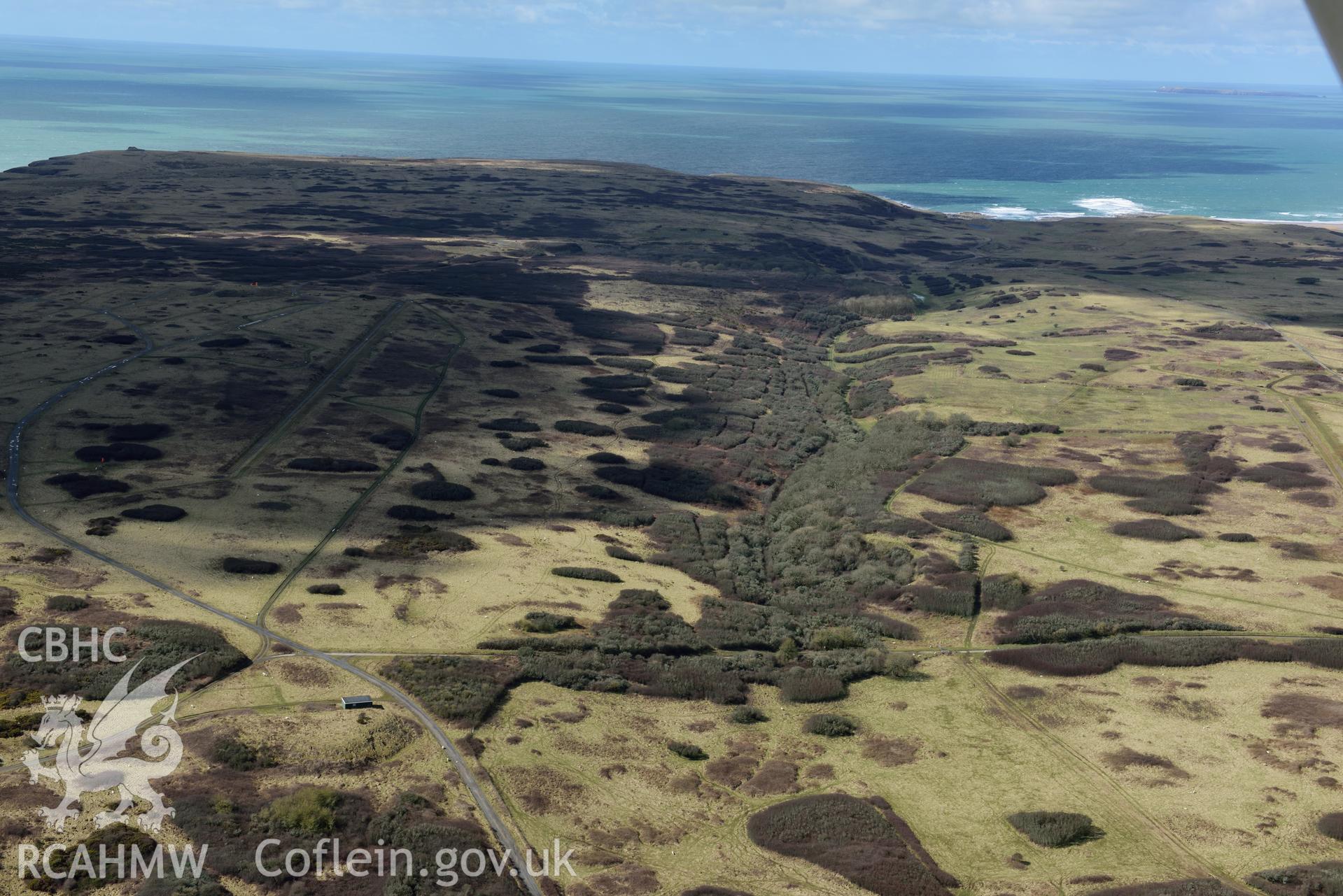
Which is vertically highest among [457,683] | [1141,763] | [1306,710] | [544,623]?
[1306,710]

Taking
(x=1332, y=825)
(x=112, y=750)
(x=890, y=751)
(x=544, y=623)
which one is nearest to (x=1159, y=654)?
(x=1332, y=825)

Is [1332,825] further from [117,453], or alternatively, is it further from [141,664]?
[117,453]

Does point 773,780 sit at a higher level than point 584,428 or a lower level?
lower

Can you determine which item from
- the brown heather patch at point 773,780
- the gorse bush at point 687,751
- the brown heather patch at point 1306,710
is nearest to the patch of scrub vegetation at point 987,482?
the brown heather patch at point 1306,710

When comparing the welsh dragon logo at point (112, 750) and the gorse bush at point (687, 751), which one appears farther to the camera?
the gorse bush at point (687, 751)

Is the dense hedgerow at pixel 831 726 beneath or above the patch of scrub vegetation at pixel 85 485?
beneath

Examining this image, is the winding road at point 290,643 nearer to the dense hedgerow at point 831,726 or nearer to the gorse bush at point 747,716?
the gorse bush at point 747,716

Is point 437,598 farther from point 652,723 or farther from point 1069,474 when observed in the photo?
point 1069,474
